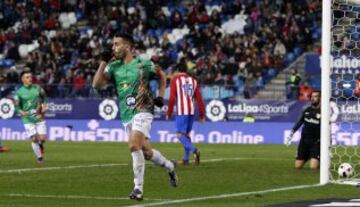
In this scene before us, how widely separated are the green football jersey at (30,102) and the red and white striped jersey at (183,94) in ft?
10.9

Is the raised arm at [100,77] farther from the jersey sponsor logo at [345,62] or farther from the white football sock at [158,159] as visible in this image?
the jersey sponsor logo at [345,62]

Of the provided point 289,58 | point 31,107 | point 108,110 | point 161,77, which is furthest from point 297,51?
point 161,77

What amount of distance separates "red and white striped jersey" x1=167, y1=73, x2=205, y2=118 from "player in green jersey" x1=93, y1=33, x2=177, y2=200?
875cm

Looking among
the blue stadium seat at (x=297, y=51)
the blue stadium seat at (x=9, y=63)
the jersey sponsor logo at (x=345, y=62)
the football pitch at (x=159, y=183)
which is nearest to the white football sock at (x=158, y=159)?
the football pitch at (x=159, y=183)

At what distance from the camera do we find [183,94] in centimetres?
2273

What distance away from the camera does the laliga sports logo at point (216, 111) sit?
3566 centimetres

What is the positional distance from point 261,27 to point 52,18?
11.2m

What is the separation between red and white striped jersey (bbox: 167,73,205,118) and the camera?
22.6 m

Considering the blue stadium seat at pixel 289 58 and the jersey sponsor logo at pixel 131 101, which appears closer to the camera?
the jersey sponsor logo at pixel 131 101

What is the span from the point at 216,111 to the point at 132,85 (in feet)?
73.2

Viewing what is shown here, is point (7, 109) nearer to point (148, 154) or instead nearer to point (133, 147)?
point (148, 154)

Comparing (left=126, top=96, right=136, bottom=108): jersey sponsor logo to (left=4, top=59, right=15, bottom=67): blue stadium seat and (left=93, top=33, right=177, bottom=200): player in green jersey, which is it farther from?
(left=4, top=59, right=15, bottom=67): blue stadium seat

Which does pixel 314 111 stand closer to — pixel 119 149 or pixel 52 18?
pixel 119 149

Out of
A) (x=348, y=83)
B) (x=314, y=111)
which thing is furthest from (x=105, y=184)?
(x=348, y=83)
